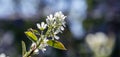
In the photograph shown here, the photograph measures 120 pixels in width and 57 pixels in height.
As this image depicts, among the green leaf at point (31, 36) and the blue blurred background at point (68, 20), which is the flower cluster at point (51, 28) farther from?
the blue blurred background at point (68, 20)

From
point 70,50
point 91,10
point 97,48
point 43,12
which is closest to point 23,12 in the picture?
point 43,12

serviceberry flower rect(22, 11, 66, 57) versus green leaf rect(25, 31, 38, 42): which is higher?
green leaf rect(25, 31, 38, 42)

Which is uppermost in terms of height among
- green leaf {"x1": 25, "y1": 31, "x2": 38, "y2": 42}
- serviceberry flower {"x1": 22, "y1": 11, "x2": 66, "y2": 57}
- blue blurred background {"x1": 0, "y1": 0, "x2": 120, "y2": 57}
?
blue blurred background {"x1": 0, "y1": 0, "x2": 120, "y2": 57}

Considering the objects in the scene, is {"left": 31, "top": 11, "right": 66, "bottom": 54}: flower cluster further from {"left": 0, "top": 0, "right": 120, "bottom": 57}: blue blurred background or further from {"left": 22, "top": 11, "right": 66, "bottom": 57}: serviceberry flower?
{"left": 0, "top": 0, "right": 120, "bottom": 57}: blue blurred background

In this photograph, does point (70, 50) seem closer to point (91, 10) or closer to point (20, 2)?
point (91, 10)

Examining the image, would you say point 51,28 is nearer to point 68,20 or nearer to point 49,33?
point 49,33

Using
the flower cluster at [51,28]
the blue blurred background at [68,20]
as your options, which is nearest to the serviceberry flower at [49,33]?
the flower cluster at [51,28]

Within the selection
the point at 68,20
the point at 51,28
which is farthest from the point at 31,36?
the point at 68,20

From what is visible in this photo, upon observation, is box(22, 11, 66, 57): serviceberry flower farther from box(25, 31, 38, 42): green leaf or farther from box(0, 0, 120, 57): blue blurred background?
box(0, 0, 120, 57): blue blurred background

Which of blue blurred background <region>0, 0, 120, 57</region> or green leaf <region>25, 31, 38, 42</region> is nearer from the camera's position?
green leaf <region>25, 31, 38, 42</region>

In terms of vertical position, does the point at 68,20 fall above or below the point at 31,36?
above

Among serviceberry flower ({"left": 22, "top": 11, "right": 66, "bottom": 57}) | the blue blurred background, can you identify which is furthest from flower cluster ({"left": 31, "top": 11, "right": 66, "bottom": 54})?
the blue blurred background
